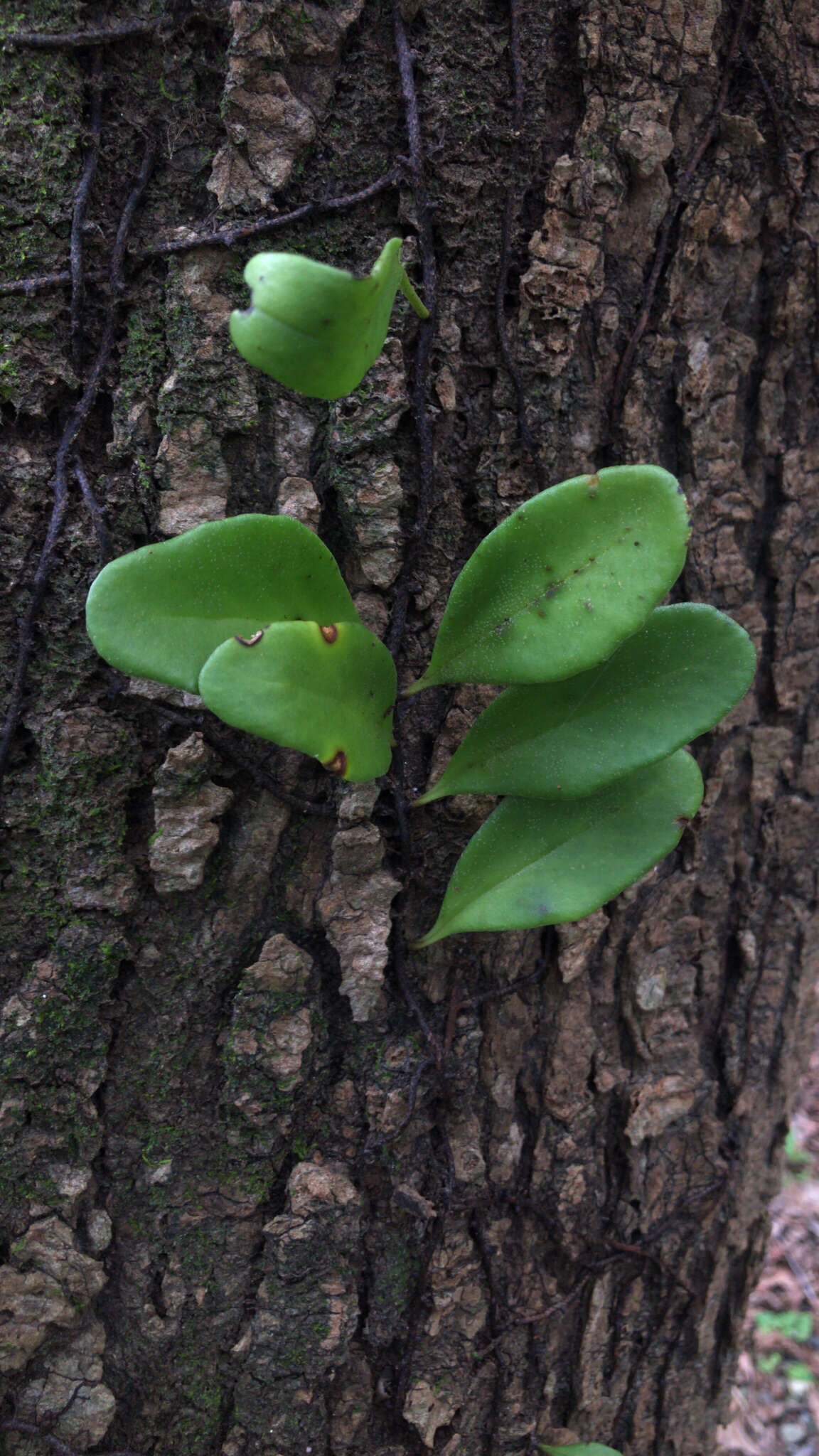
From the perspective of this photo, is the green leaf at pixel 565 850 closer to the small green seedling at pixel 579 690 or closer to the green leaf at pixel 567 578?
the small green seedling at pixel 579 690

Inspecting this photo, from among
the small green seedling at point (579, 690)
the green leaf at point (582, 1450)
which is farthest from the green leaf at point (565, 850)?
the green leaf at point (582, 1450)

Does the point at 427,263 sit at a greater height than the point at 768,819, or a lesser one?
greater

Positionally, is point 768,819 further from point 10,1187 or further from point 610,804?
point 10,1187

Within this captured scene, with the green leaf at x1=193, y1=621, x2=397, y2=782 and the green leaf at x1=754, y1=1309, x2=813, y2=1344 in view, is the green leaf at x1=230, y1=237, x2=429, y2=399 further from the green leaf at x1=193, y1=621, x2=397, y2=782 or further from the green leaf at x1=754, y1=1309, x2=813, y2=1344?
Answer: the green leaf at x1=754, y1=1309, x2=813, y2=1344

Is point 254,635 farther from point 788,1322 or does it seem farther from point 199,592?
point 788,1322

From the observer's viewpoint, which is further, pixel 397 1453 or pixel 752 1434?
pixel 752 1434

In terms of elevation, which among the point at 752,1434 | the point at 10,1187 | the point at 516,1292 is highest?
the point at 10,1187

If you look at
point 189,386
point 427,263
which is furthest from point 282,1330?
point 427,263
